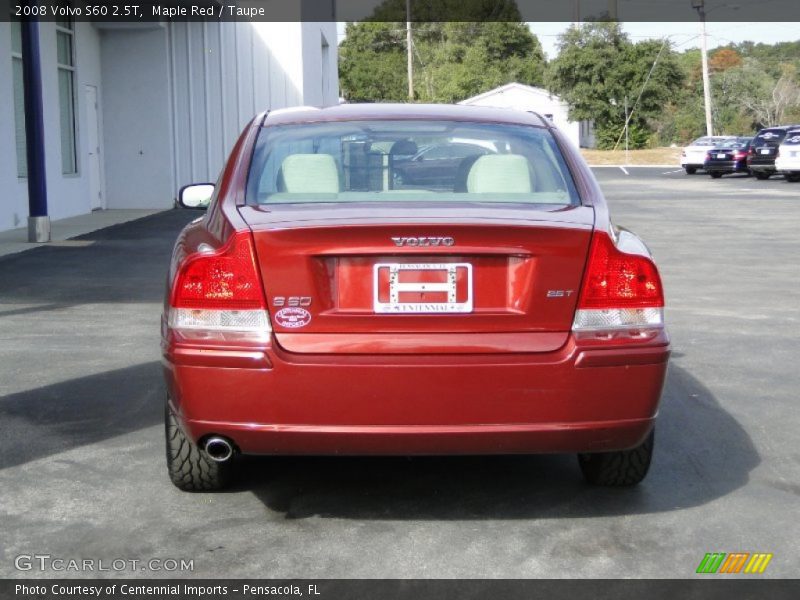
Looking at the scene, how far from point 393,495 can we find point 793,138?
121ft

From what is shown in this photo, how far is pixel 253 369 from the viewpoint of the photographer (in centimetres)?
428

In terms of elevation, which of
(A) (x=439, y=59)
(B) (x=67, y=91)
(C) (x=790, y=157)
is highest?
(A) (x=439, y=59)

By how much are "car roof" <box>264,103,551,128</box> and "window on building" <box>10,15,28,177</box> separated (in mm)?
14807

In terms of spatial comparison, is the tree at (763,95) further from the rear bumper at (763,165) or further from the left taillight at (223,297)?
the left taillight at (223,297)

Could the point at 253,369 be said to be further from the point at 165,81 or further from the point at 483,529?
the point at 165,81

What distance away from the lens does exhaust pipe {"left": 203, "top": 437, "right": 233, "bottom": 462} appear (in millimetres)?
4426

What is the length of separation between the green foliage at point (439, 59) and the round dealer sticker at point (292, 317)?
96189 mm

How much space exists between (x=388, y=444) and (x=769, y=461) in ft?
7.02

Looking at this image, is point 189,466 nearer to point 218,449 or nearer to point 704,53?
point 218,449

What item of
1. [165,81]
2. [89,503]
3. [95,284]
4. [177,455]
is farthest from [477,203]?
[165,81]

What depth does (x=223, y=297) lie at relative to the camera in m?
4.38

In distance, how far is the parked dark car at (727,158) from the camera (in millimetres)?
43406

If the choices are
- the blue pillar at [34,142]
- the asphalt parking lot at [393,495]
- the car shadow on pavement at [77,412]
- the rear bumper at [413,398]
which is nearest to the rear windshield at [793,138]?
the blue pillar at [34,142]
